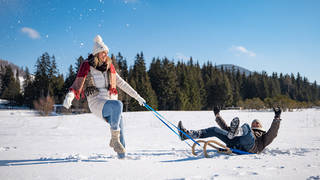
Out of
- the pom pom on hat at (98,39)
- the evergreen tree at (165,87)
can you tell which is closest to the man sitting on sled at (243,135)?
the pom pom on hat at (98,39)

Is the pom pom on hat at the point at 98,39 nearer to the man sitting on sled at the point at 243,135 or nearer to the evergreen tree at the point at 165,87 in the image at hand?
the man sitting on sled at the point at 243,135

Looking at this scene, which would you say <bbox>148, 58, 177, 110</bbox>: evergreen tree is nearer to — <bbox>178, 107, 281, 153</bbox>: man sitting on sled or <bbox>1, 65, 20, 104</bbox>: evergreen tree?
<bbox>1, 65, 20, 104</bbox>: evergreen tree

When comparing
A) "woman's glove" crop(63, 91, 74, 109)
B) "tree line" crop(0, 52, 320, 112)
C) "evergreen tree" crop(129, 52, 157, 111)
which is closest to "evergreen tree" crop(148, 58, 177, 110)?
"tree line" crop(0, 52, 320, 112)

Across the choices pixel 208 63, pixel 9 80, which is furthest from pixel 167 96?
pixel 9 80

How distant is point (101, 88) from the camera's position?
10.4 feet

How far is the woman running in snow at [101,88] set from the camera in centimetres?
299

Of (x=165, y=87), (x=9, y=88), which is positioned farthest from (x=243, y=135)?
(x=9, y=88)

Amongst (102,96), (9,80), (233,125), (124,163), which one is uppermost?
(9,80)

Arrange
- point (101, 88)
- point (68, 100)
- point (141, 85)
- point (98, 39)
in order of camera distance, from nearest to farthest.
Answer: point (68, 100) → point (101, 88) → point (98, 39) → point (141, 85)

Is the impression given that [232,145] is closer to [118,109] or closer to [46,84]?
[118,109]

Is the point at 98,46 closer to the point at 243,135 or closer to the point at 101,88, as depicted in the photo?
the point at 101,88

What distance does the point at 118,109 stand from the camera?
2.98m

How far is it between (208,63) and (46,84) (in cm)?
5455

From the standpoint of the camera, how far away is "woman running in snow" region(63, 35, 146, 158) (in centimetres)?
299
